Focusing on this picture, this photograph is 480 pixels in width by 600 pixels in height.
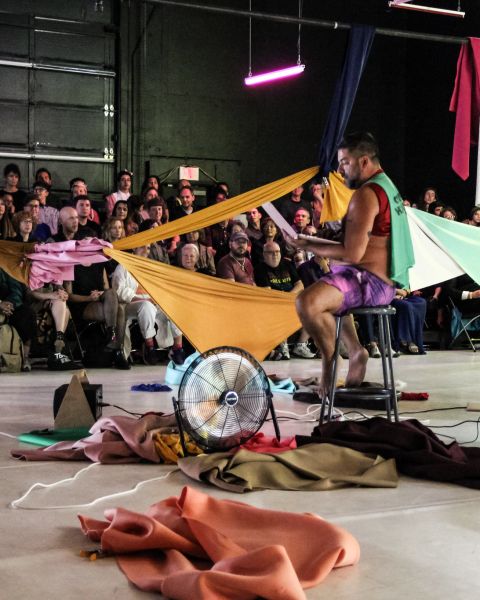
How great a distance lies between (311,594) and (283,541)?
0.26 meters

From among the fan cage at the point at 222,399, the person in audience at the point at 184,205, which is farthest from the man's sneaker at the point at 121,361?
the fan cage at the point at 222,399

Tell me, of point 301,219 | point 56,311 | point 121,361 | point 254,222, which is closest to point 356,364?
point 121,361

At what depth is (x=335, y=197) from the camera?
21.1ft

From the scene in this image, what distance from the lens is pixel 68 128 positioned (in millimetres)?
12586

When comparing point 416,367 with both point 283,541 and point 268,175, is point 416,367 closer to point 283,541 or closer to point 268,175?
point 283,541

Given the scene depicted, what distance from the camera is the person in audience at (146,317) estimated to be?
7.68 meters

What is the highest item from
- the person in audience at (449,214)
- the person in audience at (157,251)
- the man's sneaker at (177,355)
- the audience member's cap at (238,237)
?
the person in audience at (449,214)

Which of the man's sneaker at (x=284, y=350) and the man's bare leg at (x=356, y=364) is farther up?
the man's bare leg at (x=356, y=364)

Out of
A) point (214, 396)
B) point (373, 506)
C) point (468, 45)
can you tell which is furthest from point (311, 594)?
point (468, 45)

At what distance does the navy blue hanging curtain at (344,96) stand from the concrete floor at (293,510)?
2.21 meters

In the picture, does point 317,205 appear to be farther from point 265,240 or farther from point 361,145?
point 361,145

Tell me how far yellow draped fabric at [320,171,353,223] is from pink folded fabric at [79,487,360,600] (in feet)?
12.7

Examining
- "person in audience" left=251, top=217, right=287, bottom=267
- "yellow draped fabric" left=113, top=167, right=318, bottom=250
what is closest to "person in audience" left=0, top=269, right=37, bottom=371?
"yellow draped fabric" left=113, top=167, right=318, bottom=250

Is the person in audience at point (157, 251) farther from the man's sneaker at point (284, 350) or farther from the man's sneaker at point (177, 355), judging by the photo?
the man's sneaker at point (284, 350)
